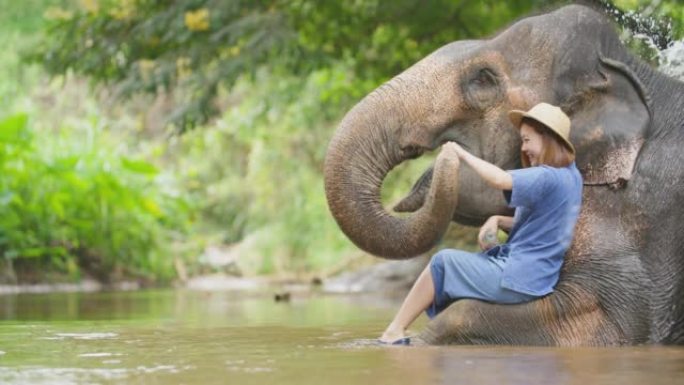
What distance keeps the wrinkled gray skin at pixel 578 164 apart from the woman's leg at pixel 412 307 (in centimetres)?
12

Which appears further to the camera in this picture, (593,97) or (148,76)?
(148,76)

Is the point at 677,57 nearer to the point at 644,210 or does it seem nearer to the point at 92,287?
the point at 644,210

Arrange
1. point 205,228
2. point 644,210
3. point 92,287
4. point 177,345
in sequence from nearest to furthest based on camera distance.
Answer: point 177,345 < point 644,210 < point 92,287 < point 205,228

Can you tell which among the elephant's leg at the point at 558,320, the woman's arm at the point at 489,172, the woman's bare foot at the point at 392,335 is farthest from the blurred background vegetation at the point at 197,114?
the woman's bare foot at the point at 392,335

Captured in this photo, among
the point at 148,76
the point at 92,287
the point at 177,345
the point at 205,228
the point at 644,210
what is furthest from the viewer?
the point at 205,228

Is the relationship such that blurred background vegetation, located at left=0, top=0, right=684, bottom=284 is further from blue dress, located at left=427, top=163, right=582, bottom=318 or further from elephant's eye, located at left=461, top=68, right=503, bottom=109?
blue dress, located at left=427, top=163, right=582, bottom=318

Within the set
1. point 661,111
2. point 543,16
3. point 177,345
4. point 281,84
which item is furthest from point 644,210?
point 281,84

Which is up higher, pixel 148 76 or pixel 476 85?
pixel 148 76

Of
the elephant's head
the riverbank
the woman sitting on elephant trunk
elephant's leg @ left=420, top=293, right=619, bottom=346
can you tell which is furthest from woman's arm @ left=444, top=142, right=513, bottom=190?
the riverbank

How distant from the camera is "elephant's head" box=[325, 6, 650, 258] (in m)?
7.27

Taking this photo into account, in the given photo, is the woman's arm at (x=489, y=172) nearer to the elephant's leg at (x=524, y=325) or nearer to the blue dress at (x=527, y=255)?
the blue dress at (x=527, y=255)

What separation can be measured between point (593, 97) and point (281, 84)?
49.0ft

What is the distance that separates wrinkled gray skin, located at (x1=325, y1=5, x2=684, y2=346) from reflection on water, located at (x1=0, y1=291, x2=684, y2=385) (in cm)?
39

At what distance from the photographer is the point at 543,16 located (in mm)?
7598
